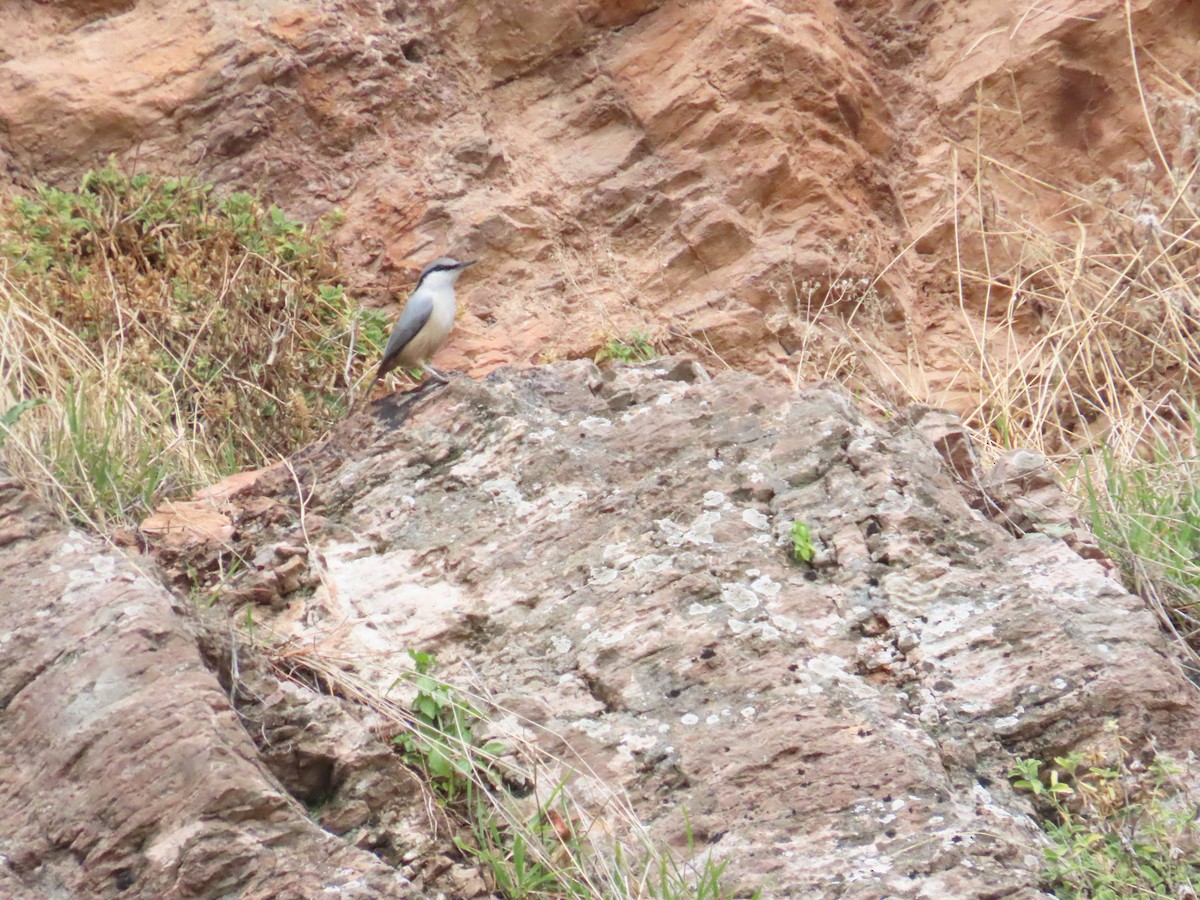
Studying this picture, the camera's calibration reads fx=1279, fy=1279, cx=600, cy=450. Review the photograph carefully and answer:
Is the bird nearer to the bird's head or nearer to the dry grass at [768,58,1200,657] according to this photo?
the bird's head

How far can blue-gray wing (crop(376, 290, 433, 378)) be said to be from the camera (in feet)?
18.1

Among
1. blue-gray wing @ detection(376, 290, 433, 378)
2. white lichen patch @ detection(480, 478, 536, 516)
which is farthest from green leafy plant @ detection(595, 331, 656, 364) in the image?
white lichen patch @ detection(480, 478, 536, 516)

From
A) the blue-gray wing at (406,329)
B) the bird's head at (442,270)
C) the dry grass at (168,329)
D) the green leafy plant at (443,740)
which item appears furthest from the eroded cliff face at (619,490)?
the blue-gray wing at (406,329)

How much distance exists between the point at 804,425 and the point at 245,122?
3985mm

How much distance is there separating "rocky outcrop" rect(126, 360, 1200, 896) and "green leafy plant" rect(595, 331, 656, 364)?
1481mm

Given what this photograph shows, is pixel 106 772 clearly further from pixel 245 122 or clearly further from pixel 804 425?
pixel 245 122

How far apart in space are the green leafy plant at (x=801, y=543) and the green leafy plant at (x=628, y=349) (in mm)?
2368

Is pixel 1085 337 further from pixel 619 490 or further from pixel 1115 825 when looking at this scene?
pixel 1115 825

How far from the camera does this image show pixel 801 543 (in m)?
3.62

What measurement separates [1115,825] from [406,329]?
3566 mm

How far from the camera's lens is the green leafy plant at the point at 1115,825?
8.98 ft

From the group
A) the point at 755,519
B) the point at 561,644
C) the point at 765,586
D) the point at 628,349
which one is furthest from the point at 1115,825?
the point at 628,349

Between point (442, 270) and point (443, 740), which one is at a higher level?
point (442, 270)

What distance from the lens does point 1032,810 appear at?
3002mm
